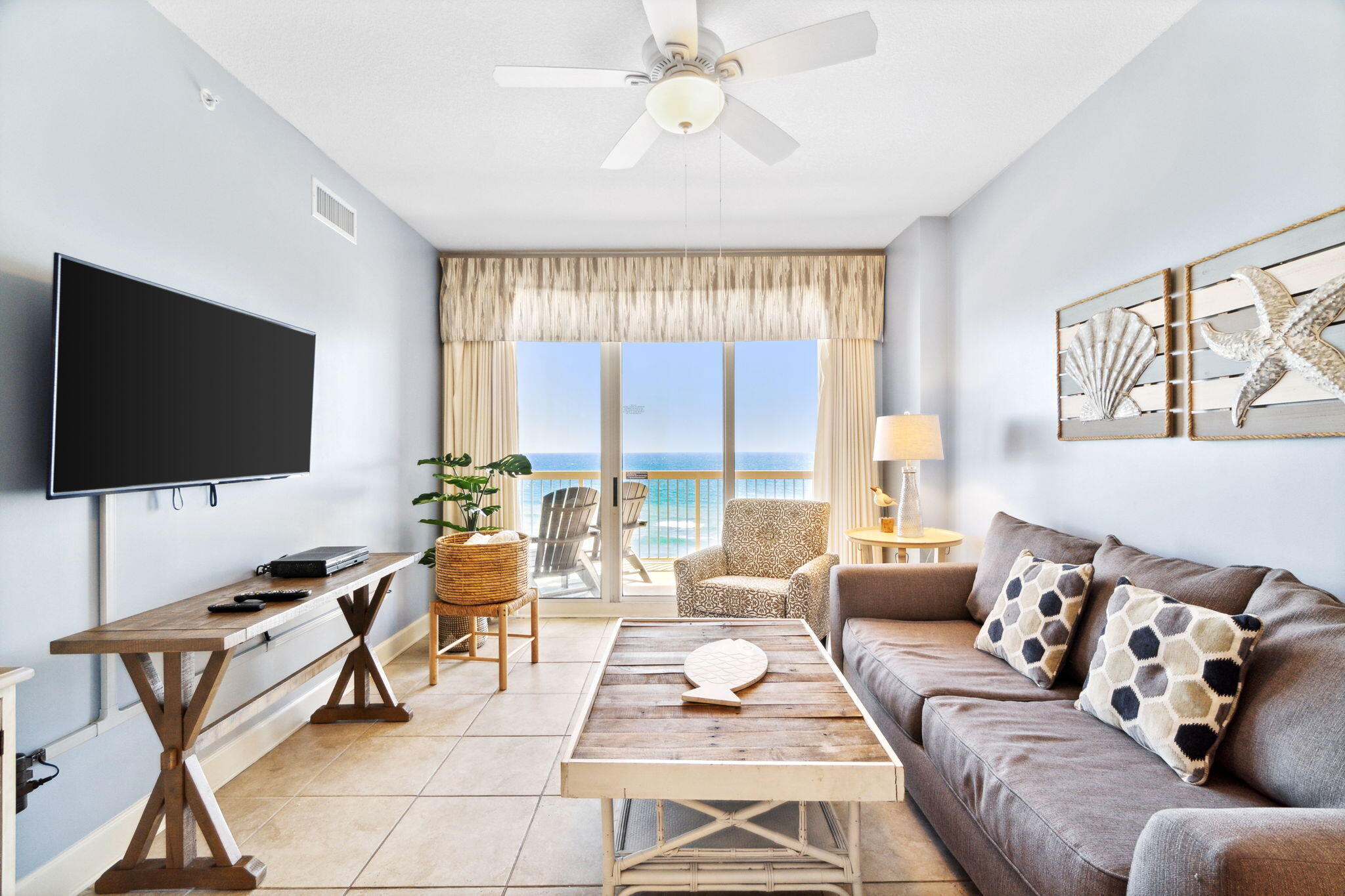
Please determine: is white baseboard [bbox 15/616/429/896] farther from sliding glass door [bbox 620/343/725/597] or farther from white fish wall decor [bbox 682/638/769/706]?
sliding glass door [bbox 620/343/725/597]

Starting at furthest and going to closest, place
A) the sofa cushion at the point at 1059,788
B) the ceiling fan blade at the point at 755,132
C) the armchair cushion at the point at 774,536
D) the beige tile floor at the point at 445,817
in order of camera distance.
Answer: the armchair cushion at the point at 774,536 → the ceiling fan blade at the point at 755,132 → the beige tile floor at the point at 445,817 → the sofa cushion at the point at 1059,788

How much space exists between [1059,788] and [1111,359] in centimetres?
173

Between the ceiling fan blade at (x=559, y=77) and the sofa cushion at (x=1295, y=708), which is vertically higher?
the ceiling fan blade at (x=559, y=77)

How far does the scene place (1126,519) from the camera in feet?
7.82

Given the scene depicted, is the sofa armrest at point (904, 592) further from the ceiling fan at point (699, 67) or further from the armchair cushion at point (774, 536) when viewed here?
the ceiling fan at point (699, 67)

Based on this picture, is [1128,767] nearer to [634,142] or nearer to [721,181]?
[634,142]

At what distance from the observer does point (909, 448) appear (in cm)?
340

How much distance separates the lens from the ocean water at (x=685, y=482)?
4504 millimetres

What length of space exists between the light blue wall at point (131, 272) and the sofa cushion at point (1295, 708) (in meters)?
2.93

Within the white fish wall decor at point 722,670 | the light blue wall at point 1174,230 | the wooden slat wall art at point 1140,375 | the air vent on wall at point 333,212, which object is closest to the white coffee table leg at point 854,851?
the white fish wall decor at point 722,670

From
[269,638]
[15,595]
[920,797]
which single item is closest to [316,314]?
[269,638]

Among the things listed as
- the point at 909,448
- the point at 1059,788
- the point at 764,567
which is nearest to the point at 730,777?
the point at 1059,788

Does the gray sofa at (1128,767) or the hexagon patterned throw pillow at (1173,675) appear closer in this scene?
the gray sofa at (1128,767)

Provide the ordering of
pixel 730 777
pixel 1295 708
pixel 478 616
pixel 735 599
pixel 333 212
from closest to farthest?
1. pixel 1295 708
2. pixel 730 777
3. pixel 333 212
4. pixel 478 616
5. pixel 735 599
